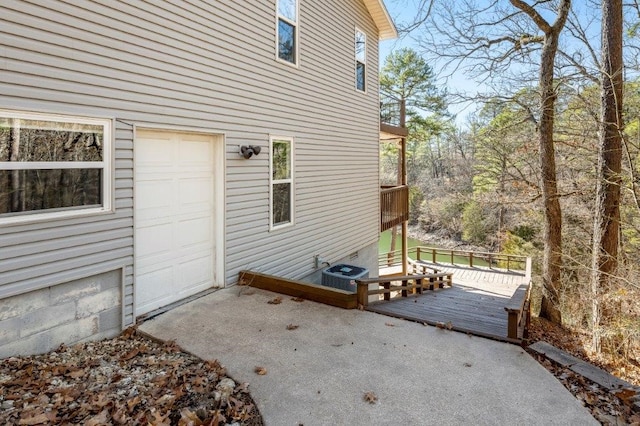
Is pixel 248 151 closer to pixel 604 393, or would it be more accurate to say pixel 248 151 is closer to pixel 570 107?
pixel 604 393

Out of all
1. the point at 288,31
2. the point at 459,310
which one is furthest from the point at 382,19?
the point at 459,310

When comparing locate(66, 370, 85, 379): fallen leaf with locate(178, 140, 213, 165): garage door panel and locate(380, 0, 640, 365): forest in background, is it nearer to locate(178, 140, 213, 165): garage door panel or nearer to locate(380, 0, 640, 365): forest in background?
locate(178, 140, 213, 165): garage door panel

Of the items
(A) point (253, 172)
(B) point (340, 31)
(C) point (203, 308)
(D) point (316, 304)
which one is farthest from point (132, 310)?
(B) point (340, 31)

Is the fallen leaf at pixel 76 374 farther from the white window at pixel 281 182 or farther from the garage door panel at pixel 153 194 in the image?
the white window at pixel 281 182

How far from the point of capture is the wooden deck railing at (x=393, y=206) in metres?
12.1

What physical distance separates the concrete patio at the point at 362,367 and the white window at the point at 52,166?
1667mm

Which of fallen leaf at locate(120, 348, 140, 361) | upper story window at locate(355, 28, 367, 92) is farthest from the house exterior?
upper story window at locate(355, 28, 367, 92)

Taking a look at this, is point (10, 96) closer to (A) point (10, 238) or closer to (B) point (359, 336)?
(A) point (10, 238)

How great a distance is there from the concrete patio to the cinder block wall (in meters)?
0.52

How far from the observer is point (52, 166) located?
379 centimetres

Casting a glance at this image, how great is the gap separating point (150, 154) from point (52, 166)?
4.11 ft

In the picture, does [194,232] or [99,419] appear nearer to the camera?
[99,419]

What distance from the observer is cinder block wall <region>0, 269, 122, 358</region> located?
11.5 feet

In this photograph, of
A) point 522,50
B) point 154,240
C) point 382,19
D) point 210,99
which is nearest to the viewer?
point 154,240
